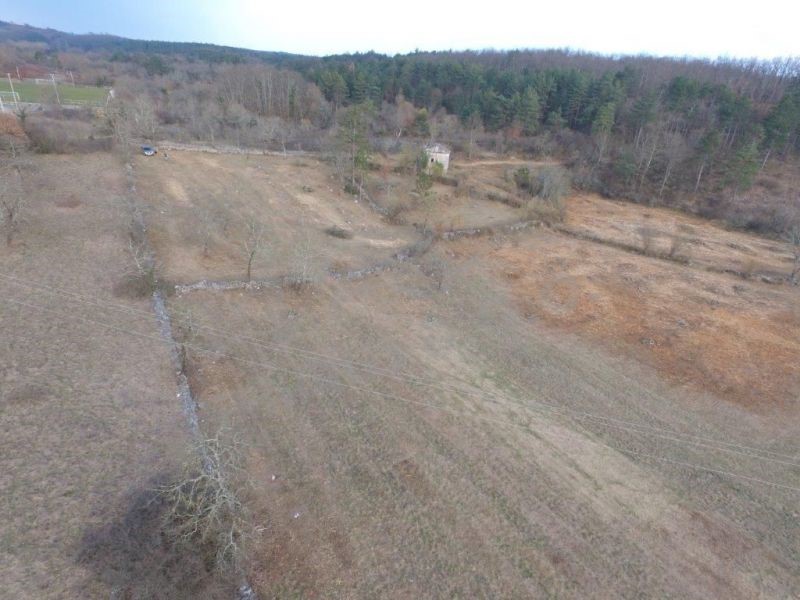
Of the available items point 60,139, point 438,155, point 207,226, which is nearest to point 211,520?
point 207,226

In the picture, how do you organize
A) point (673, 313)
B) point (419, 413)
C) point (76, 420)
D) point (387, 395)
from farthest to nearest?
point (673, 313)
point (387, 395)
point (419, 413)
point (76, 420)

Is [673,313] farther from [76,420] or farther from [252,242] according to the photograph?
[76,420]

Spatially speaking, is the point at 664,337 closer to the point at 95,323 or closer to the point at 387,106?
the point at 95,323

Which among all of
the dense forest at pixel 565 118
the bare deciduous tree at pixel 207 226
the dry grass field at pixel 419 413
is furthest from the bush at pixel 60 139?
the bare deciduous tree at pixel 207 226

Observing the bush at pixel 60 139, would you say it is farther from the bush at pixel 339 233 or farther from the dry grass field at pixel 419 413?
the bush at pixel 339 233

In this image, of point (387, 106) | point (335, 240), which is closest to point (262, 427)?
point (335, 240)

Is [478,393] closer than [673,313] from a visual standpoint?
Yes

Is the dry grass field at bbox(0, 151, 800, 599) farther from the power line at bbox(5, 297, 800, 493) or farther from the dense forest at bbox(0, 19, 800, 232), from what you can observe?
the dense forest at bbox(0, 19, 800, 232)

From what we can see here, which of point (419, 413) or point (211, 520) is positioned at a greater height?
point (211, 520)
